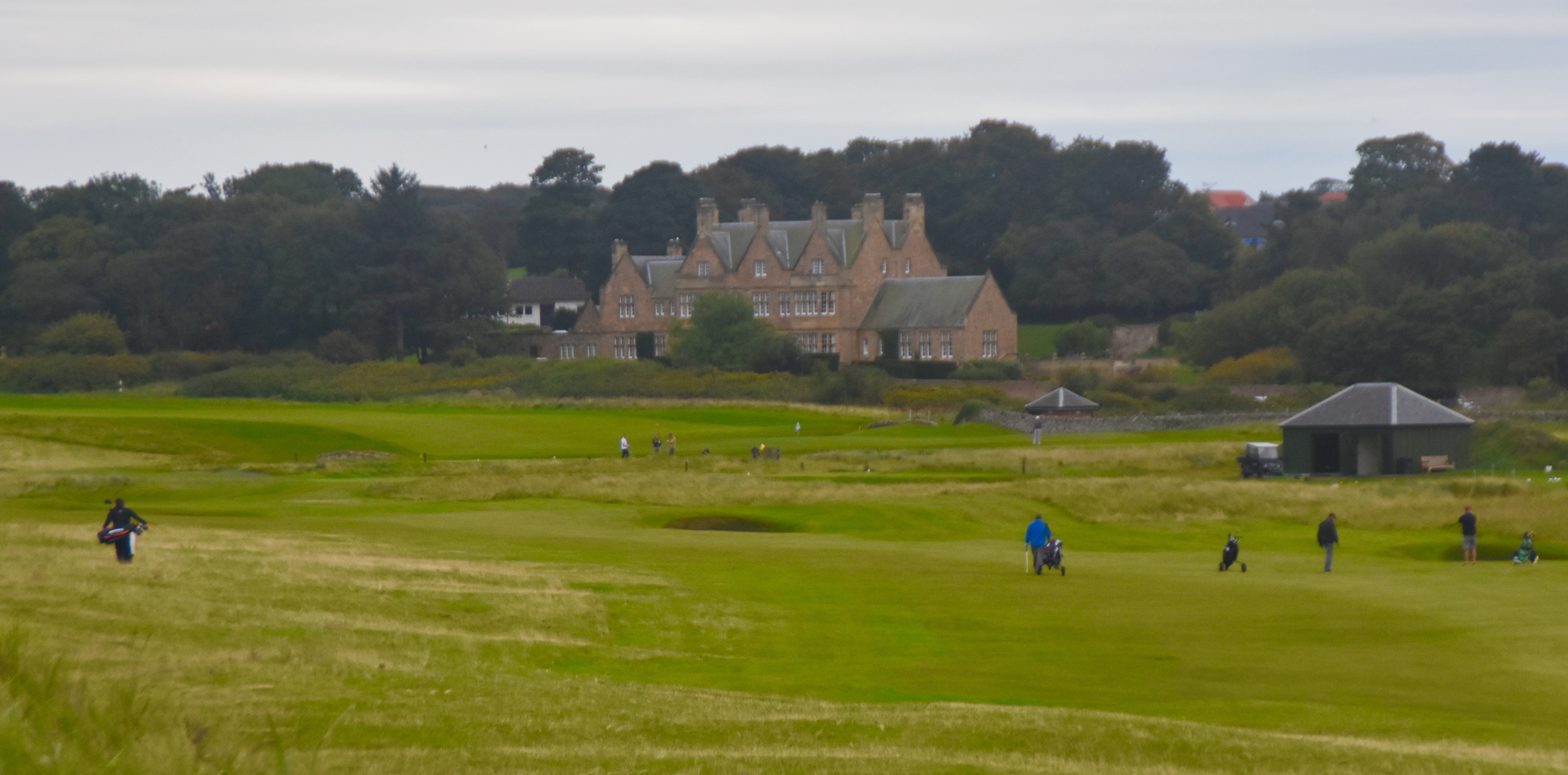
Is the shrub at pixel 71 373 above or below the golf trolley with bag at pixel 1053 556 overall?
above

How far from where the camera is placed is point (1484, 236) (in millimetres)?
98375

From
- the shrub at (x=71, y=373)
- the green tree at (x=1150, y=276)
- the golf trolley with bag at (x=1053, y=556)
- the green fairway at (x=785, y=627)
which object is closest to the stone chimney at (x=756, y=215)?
the green tree at (x=1150, y=276)

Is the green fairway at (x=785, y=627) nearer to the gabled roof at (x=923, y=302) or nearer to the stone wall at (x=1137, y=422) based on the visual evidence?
the stone wall at (x=1137, y=422)

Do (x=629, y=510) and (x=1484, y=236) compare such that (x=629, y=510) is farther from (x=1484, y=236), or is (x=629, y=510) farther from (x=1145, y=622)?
(x=1484, y=236)

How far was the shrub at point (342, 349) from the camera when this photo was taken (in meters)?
113

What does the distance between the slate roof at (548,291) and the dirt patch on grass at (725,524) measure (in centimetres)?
9853

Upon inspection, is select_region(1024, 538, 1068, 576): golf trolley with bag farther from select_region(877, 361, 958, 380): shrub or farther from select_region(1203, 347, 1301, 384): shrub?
select_region(877, 361, 958, 380): shrub

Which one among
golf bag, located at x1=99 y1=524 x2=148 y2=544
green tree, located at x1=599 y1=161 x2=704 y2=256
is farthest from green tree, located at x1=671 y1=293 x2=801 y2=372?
golf bag, located at x1=99 y1=524 x2=148 y2=544

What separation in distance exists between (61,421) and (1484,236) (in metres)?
77.6

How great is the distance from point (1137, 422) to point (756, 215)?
5052 centimetres

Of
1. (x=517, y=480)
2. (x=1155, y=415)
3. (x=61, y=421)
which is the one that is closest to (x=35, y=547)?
(x=517, y=480)

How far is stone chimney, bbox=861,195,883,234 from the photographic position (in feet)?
374

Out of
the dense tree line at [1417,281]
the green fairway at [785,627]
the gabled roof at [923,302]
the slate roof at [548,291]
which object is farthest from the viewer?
the slate roof at [548,291]

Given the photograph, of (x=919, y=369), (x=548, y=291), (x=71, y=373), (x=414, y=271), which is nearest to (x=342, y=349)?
(x=414, y=271)
